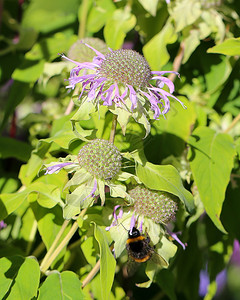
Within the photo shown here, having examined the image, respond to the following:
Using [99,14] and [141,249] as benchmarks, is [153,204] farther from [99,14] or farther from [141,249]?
[99,14]

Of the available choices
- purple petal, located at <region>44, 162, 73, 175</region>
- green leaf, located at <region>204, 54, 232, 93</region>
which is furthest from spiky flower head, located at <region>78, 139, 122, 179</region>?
green leaf, located at <region>204, 54, 232, 93</region>

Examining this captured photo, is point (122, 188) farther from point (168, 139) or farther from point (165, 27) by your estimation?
point (165, 27)

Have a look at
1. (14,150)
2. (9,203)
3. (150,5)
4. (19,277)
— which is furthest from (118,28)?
(19,277)

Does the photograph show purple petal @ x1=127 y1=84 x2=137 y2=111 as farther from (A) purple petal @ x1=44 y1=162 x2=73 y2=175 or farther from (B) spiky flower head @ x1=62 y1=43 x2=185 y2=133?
(A) purple petal @ x1=44 y1=162 x2=73 y2=175

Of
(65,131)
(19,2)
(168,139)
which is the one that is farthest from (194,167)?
(19,2)

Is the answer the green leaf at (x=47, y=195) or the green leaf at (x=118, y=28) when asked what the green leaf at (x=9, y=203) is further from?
the green leaf at (x=118, y=28)
